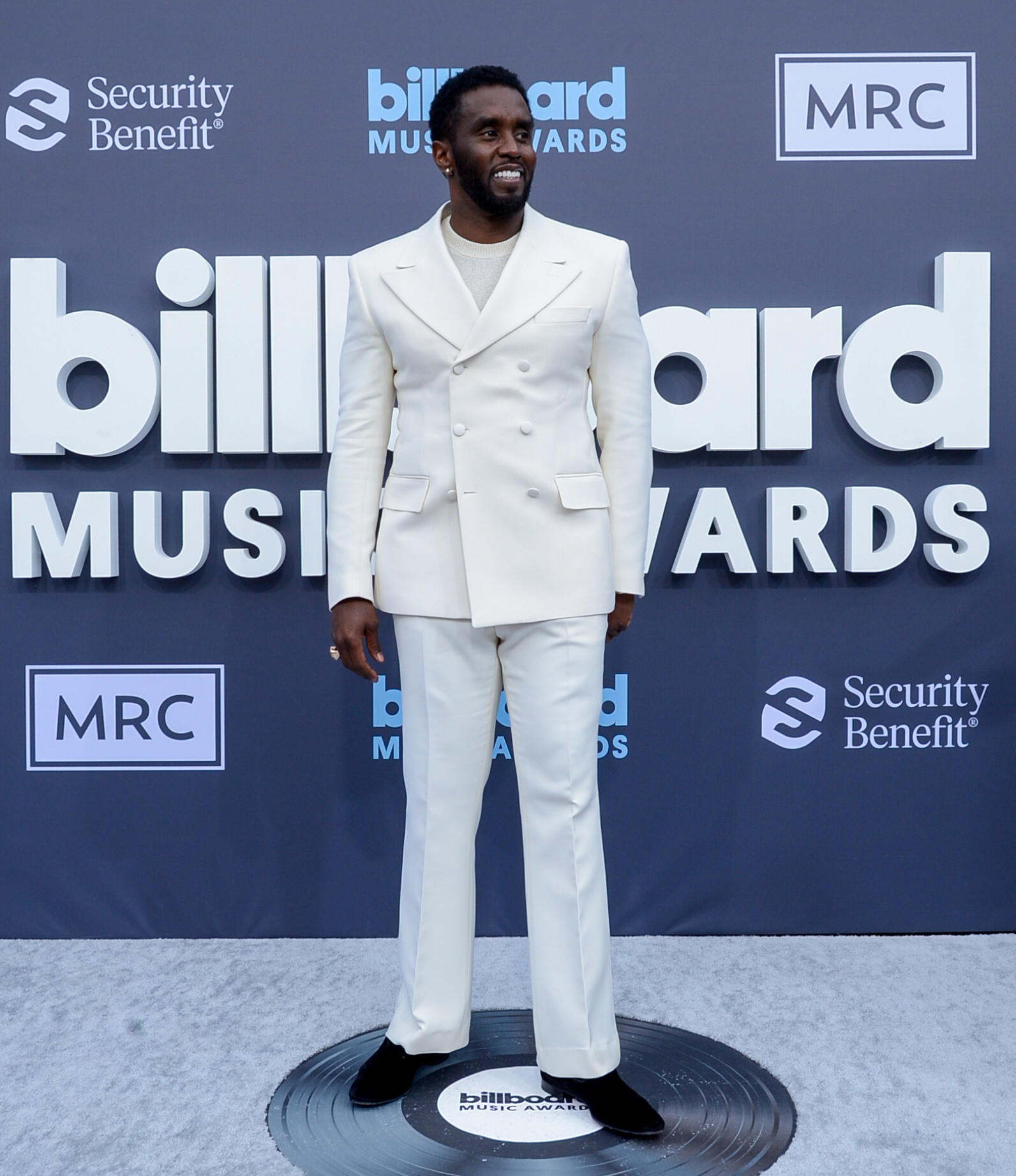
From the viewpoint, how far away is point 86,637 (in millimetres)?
2730

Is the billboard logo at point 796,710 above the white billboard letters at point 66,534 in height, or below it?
Result: below

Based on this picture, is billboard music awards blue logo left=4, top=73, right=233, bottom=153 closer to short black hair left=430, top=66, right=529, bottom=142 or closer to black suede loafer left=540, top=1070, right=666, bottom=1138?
short black hair left=430, top=66, right=529, bottom=142

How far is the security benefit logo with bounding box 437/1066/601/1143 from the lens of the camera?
1820 millimetres

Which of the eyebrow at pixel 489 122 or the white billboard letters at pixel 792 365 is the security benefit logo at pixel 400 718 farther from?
the eyebrow at pixel 489 122

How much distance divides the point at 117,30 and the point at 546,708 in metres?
2.06

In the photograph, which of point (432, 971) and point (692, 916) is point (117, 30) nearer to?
point (432, 971)

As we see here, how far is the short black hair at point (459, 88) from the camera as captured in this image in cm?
176

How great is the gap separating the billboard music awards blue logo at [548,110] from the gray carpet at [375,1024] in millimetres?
1963

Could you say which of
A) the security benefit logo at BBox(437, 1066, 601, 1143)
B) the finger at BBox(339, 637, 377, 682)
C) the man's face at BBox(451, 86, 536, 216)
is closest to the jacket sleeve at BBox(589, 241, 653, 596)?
the man's face at BBox(451, 86, 536, 216)

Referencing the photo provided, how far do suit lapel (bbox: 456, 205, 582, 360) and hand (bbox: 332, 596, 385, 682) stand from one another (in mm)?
453

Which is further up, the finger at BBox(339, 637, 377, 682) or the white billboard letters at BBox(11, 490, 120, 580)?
the white billboard letters at BBox(11, 490, 120, 580)

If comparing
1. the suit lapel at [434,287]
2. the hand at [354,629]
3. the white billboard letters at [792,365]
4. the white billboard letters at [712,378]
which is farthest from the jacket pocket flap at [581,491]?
the white billboard letters at [792,365]

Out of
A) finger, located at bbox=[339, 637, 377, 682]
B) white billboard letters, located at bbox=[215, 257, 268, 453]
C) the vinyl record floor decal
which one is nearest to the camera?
the vinyl record floor decal

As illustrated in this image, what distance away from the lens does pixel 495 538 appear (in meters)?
1.77
